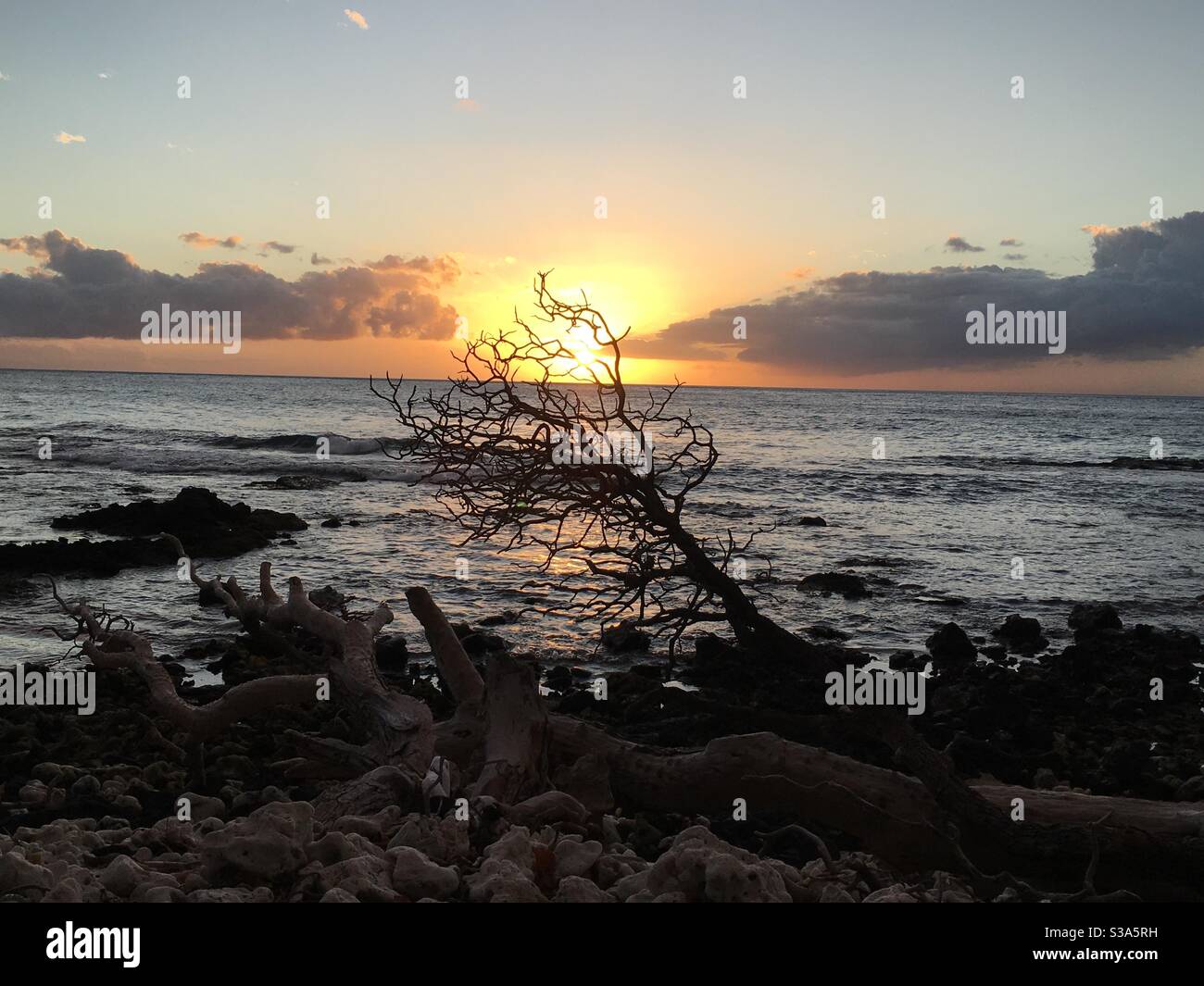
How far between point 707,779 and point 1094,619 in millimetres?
10219

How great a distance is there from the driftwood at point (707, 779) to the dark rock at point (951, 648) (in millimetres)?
5736

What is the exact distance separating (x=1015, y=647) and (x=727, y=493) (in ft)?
61.3

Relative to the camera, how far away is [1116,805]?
5.52 metres

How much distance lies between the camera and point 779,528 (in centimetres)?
2322

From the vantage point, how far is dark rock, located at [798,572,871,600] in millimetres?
15633

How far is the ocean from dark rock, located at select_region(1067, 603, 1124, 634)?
12.7 inches

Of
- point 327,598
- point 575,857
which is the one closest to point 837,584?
point 327,598

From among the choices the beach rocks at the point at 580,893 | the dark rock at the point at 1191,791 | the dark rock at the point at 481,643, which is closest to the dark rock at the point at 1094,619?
the dark rock at the point at 1191,791

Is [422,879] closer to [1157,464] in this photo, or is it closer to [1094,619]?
[1094,619]

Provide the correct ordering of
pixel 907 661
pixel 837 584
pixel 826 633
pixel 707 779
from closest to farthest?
pixel 707 779 → pixel 907 661 → pixel 826 633 → pixel 837 584

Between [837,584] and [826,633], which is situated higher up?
[837,584]
